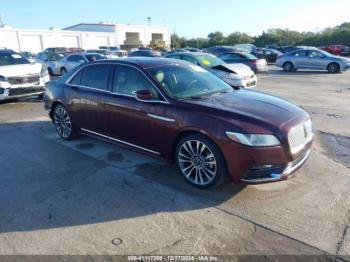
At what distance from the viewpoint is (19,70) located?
9.78 m

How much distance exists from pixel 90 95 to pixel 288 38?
58275mm

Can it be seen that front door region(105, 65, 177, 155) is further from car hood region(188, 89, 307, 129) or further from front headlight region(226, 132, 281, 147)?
front headlight region(226, 132, 281, 147)

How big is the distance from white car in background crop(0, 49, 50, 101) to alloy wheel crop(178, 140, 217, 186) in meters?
7.24

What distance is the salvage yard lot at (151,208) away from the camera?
3.14m

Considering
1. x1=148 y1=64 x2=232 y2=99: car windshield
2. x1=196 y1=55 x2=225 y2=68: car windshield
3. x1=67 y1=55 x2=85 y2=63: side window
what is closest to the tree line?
x1=196 y1=55 x2=225 y2=68: car windshield

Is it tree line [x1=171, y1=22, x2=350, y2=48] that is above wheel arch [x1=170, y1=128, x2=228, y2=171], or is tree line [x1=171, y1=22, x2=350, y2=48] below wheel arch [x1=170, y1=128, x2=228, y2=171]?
above

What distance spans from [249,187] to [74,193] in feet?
7.42

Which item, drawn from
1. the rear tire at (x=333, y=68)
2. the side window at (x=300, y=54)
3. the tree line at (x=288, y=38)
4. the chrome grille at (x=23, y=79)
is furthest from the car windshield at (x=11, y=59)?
the tree line at (x=288, y=38)

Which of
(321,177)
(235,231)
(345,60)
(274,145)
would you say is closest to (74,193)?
(235,231)

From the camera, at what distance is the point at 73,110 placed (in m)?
5.93

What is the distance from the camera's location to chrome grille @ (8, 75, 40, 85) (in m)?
9.55

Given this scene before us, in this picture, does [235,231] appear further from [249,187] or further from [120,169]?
[120,169]

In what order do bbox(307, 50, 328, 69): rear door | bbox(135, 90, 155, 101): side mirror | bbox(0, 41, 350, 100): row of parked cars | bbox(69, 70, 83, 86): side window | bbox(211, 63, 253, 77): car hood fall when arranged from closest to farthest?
bbox(135, 90, 155, 101): side mirror → bbox(69, 70, 83, 86): side window → bbox(0, 41, 350, 100): row of parked cars → bbox(211, 63, 253, 77): car hood → bbox(307, 50, 328, 69): rear door

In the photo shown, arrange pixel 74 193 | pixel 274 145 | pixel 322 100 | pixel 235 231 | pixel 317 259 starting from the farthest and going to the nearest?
pixel 322 100
pixel 74 193
pixel 274 145
pixel 235 231
pixel 317 259
